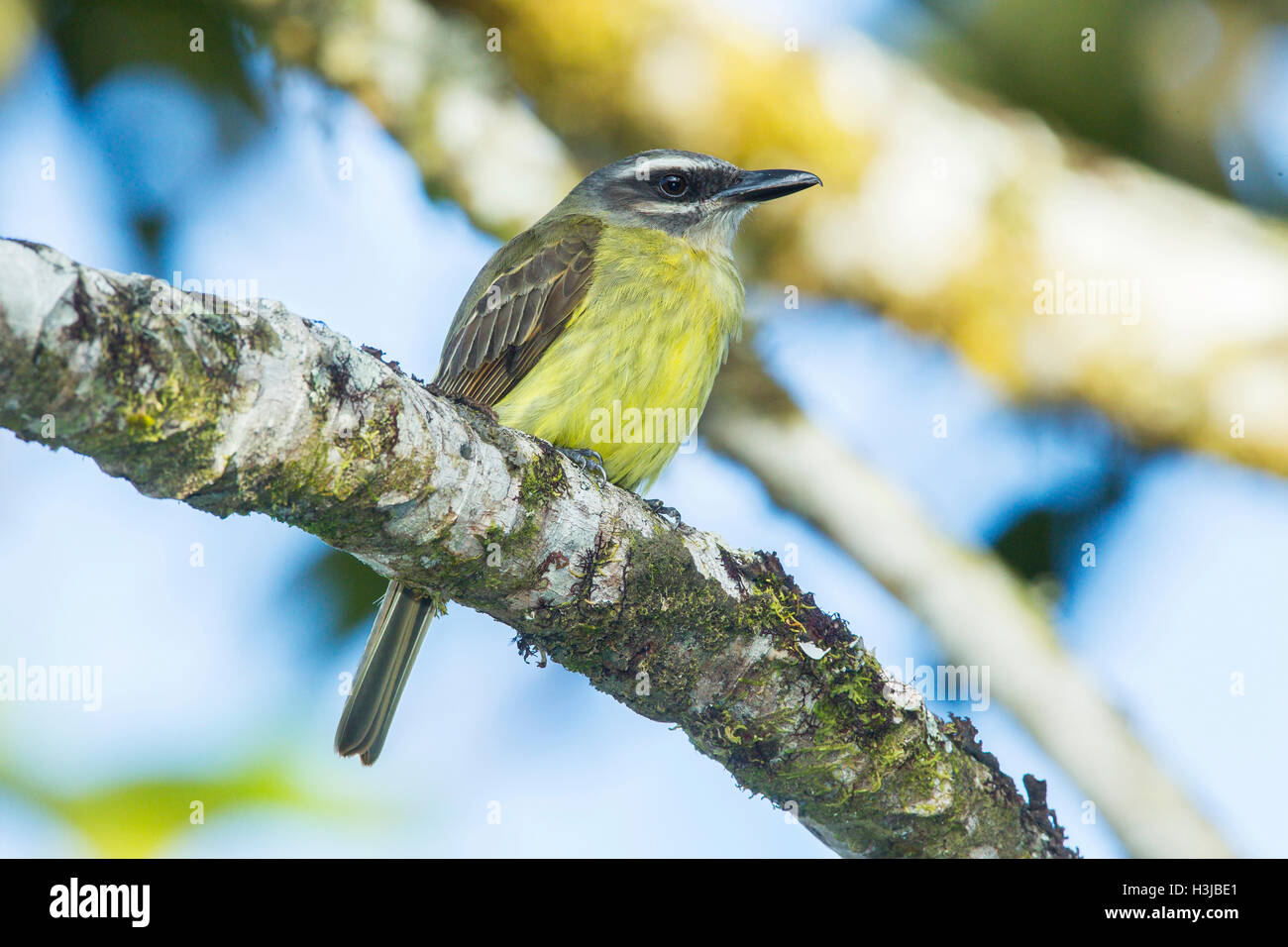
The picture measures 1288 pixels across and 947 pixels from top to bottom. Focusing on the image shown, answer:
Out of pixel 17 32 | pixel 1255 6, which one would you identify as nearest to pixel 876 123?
pixel 1255 6

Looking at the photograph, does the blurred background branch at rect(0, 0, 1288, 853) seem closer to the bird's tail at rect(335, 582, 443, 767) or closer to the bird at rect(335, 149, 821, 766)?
the bird at rect(335, 149, 821, 766)

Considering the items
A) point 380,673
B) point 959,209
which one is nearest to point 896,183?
point 959,209

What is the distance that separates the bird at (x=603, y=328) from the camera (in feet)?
14.8

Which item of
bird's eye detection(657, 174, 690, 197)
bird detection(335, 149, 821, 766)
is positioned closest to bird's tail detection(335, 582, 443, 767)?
bird detection(335, 149, 821, 766)

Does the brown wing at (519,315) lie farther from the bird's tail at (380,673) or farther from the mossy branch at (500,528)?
the mossy branch at (500,528)

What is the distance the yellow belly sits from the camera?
4.64 m

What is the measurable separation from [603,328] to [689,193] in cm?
113

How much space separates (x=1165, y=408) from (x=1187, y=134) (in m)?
1.72

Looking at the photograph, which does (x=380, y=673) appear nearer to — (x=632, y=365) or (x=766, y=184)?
(x=632, y=365)

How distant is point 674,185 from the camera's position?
18.3 feet

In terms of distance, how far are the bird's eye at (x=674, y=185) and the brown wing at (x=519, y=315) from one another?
1.46ft

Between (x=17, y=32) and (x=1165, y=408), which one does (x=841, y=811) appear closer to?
(x=1165, y=408)

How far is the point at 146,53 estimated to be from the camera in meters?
5.90

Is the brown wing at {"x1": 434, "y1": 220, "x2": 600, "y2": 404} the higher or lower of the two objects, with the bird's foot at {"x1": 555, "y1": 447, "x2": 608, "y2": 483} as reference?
higher
